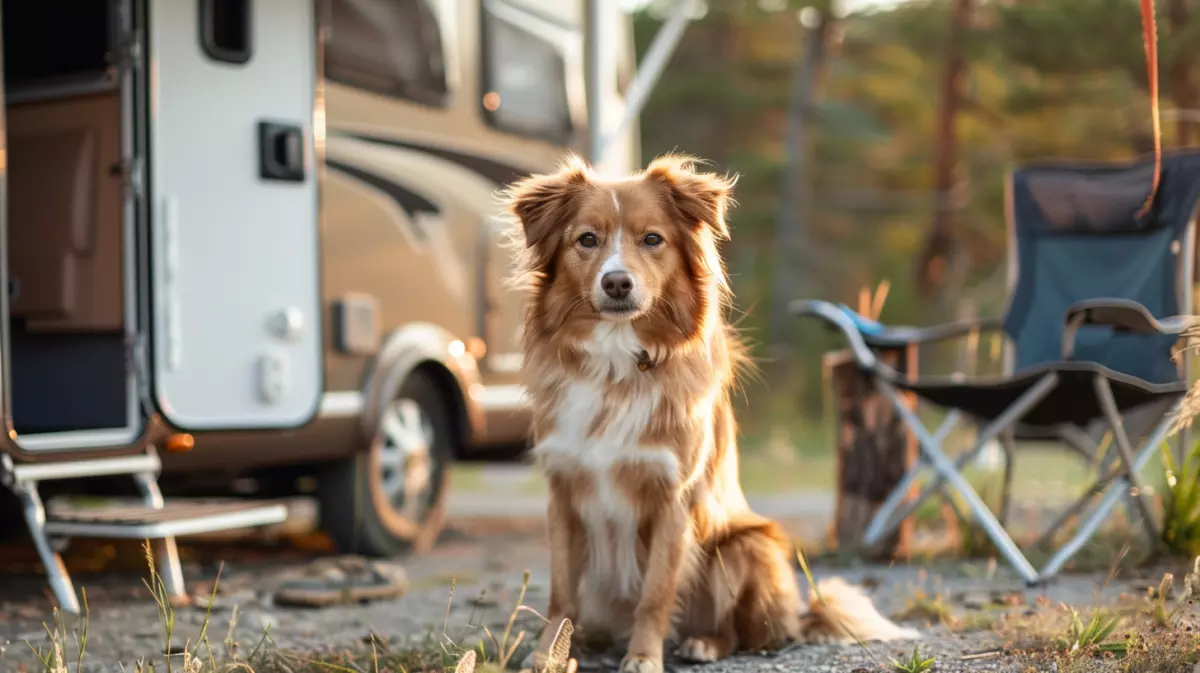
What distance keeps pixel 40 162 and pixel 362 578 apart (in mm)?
2094

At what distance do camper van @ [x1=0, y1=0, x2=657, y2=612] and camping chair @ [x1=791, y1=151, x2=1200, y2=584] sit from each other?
1790 millimetres

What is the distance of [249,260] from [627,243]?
2111 mm

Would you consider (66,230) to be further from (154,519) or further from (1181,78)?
(1181,78)

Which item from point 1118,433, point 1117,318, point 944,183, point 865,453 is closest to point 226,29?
point 865,453

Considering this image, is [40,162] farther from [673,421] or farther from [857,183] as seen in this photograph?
[857,183]

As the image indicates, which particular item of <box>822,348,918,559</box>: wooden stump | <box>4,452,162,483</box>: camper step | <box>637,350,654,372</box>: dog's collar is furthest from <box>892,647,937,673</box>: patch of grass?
<box>4,452,162,483</box>: camper step

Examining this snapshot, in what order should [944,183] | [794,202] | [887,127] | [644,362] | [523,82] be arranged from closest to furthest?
[644,362] < [523,82] < [944,183] < [794,202] < [887,127]

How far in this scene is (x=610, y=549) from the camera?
12.2 ft

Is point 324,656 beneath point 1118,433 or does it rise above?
beneath

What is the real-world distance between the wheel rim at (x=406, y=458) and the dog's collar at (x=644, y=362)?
2.48 meters

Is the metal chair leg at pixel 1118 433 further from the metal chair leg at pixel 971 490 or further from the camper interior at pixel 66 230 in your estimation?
the camper interior at pixel 66 230

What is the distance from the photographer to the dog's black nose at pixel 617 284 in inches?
138

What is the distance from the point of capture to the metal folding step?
4469 millimetres

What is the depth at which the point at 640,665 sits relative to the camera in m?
3.46
